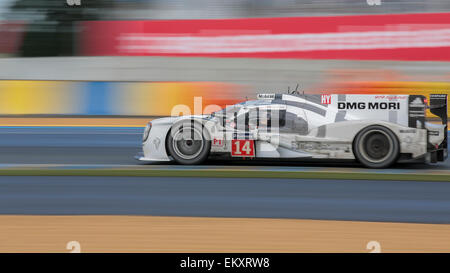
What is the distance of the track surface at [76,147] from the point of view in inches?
398

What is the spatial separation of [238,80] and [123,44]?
4.50 meters

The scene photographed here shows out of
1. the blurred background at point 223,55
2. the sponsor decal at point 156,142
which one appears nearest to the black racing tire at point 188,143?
the sponsor decal at point 156,142

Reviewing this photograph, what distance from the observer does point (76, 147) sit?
1202 centimetres

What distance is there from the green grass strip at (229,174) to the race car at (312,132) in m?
0.62

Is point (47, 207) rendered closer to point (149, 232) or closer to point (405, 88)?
point (149, 232)

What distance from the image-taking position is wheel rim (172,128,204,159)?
373 inches

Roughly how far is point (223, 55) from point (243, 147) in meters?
11.3

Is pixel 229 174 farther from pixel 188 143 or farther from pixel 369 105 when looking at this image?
pixel 369 105

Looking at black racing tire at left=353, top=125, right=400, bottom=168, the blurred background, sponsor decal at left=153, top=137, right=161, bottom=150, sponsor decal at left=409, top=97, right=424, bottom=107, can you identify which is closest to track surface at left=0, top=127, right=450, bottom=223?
black racing tire at left=353, top=125, right=400, bottom=168

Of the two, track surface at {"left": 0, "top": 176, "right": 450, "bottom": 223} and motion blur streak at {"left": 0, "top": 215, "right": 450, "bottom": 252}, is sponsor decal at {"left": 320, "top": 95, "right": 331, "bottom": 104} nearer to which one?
track surface at {"left": 0, "top": 176, "right": 450, "bottom": 223}

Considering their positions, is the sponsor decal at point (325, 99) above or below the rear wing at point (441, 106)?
above

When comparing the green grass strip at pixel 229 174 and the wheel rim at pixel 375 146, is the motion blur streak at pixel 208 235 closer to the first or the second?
the green grass strip at pixel 229 174

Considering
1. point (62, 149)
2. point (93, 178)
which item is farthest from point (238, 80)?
point (93, 178)

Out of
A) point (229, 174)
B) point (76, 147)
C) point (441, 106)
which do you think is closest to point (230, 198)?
point (229, 174)
